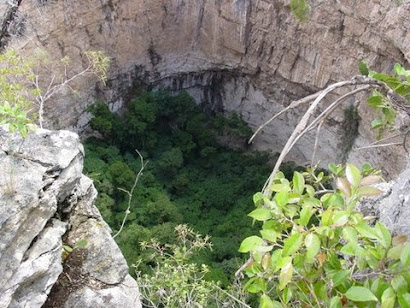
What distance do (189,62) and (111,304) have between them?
9.57 meters

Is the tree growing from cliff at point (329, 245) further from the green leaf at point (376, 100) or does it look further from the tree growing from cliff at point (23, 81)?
the tree growing from cliff at point (23, 81)

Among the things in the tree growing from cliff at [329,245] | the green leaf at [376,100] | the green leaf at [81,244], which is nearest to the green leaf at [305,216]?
the tree growing from cliff at [329,245]

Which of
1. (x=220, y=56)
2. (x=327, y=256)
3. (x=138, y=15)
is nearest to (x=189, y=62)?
(x=220, y=56)

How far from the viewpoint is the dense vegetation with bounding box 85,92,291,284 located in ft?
30.6

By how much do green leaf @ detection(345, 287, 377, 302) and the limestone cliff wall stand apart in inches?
314

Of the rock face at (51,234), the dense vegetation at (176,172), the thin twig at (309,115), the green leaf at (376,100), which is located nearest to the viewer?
the thin twig at (309,115)

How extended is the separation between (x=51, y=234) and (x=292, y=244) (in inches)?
137

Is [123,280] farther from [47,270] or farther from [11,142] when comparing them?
[11,142]

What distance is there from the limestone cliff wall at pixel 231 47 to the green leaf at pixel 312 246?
791cm

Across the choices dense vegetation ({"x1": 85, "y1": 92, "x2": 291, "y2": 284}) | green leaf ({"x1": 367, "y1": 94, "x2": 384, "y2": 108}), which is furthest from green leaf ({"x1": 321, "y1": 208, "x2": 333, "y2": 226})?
dense vegetation ({"x1": 85, "y1": 92, "x2": 291, "y2": 284})

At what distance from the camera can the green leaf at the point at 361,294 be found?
4.66 feet

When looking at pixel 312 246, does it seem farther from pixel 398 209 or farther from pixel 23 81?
pixel 23 81

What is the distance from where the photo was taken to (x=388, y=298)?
1.42 meters

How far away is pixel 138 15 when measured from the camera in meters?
11.9
